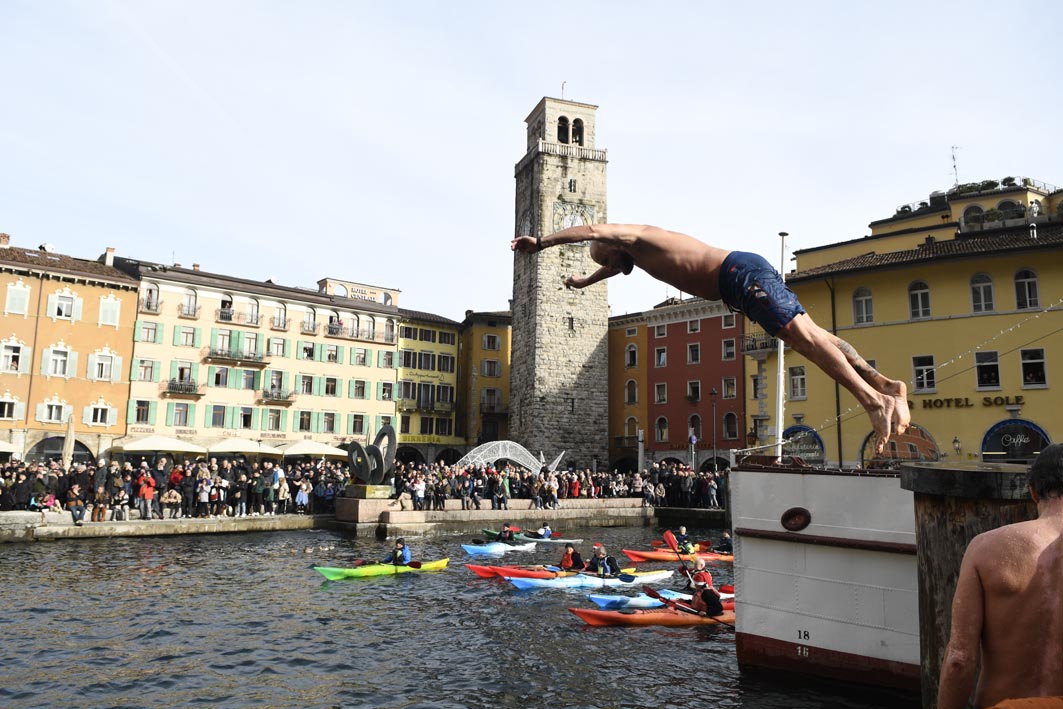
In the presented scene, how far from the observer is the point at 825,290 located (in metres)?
37.2

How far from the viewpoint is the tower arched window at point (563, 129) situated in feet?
200

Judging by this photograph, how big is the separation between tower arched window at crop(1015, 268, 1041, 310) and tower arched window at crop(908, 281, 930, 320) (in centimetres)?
332

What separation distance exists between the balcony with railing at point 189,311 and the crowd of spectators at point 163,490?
849 inches

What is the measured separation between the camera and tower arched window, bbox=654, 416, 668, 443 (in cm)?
5734

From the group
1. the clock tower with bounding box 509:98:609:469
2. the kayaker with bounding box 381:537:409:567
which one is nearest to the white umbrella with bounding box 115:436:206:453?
the kayaker with bounding box 381:537:409:567

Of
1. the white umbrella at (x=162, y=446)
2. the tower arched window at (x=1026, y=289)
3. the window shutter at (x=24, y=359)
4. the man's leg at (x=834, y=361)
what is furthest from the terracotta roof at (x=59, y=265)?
the man's leg at (x=834, y=361)

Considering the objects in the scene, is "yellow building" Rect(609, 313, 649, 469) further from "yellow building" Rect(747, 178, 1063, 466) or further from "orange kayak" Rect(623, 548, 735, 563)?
"orange kayak" Rect(623, 548, 735, 563)

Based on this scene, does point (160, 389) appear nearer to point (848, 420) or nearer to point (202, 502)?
point (202, 502)

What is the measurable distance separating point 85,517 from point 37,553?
4346 mm

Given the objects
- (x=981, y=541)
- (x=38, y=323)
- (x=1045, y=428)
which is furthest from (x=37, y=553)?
(x=1045, y=428)

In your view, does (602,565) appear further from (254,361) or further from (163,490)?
(254,361)

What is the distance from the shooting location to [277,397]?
5416cm

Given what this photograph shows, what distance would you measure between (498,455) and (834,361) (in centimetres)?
3645

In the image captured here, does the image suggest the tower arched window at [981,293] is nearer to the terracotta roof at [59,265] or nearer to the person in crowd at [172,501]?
the person in crowd at [172,501]
